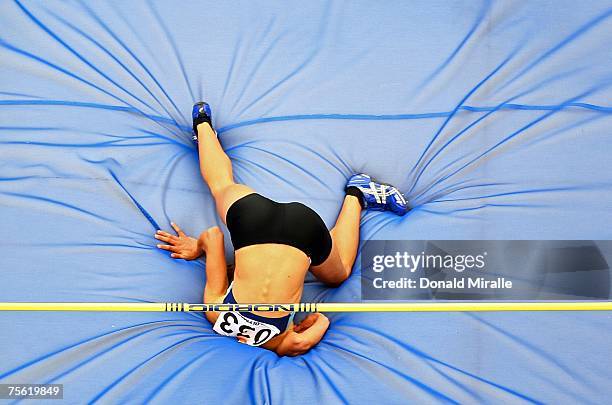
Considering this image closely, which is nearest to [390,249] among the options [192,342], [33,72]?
[192,342]

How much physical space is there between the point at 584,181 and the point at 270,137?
127cm

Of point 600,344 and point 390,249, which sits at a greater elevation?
point 390,249

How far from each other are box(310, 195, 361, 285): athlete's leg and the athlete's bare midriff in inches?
7.1

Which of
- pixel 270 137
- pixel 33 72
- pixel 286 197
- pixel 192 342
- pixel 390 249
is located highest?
pixel 33 72

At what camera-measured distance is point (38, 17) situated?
2545mm

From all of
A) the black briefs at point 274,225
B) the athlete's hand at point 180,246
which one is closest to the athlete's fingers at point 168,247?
the athlete's hand at point 180,246

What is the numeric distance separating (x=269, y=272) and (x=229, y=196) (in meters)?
0.33

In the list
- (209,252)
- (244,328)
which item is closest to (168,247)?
(209,252)

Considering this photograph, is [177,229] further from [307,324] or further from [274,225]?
[307,324]

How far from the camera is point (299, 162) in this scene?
2498 millimetres

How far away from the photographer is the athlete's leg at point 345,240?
2.33m

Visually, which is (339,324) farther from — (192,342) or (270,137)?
(270,137)

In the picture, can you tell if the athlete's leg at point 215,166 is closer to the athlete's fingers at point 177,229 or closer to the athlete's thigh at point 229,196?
the athlete's thigh at point 229,196

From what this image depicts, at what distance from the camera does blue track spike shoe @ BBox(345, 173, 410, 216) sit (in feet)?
7.97
